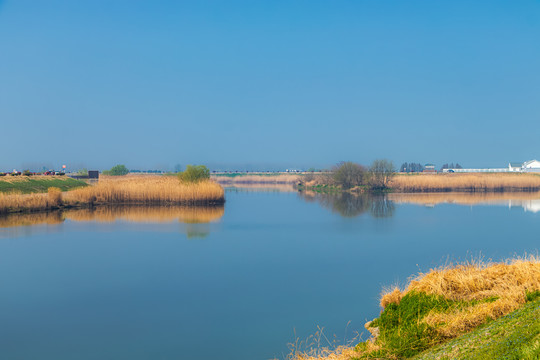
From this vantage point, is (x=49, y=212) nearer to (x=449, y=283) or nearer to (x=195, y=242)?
(x=195, y=242)

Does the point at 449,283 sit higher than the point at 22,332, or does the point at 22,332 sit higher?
the point at 449,283

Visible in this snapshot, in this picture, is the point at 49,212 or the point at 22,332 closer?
the point at 22,332

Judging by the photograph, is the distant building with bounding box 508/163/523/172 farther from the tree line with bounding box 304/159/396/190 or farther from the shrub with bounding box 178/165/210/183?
the shrub with bounding box 178/165/210/183

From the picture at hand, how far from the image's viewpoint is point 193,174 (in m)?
32.2

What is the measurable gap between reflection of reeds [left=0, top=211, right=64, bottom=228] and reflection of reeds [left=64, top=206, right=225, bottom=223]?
25.0 inches

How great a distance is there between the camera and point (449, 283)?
7488 millimetres

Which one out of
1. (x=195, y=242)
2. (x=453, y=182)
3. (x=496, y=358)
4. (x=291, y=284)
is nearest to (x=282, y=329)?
(x=291, y=284)

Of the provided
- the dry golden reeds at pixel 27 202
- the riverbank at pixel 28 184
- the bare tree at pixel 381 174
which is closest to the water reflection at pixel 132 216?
the dry golden reeds at pixel 27 202

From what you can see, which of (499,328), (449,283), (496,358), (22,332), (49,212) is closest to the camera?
(496,358)

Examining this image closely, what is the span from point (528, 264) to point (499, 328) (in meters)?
3.38

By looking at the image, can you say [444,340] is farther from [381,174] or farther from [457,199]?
[381,174]

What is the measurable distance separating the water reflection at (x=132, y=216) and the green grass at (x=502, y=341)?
13.9 metres

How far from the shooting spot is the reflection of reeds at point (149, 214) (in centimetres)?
2273

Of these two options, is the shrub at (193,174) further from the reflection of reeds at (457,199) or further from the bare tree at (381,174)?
the bare tree at (381,174)
